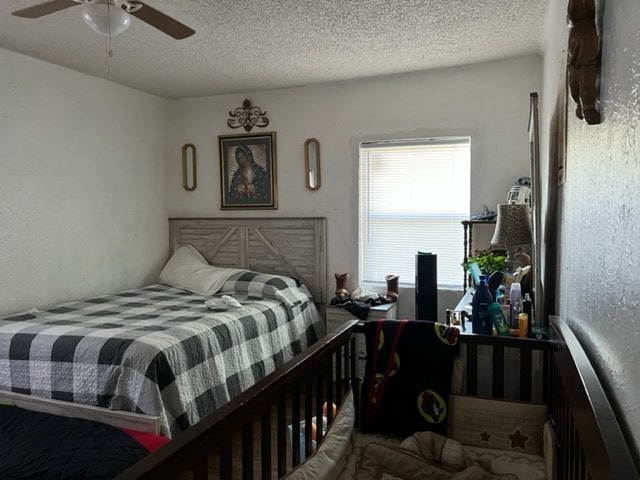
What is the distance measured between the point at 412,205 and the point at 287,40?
1686mm

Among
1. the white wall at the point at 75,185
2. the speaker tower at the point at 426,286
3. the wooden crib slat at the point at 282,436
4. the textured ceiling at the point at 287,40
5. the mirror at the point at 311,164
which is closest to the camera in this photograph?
the wooden crib slat at the point at 282,436

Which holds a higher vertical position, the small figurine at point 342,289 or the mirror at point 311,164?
the mirror at point 311,164

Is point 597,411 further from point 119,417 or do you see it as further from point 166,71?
point 166,71

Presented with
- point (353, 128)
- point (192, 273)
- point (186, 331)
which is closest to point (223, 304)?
point (186, 331)

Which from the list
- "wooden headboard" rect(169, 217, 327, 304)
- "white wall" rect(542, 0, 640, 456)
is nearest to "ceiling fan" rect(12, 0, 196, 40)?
"white wall" rect(542, 0, 640, 456)

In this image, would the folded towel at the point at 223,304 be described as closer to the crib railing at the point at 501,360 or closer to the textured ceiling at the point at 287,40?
the textured ceiling at the point at 287,40

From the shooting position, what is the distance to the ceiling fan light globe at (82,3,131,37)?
6.31ft

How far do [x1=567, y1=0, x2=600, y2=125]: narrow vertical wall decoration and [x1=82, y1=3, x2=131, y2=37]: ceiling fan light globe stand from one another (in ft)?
5.48

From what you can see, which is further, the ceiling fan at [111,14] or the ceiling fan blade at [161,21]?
the ceiling fan blade at [161,21]

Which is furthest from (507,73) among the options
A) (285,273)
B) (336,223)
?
(285,273)

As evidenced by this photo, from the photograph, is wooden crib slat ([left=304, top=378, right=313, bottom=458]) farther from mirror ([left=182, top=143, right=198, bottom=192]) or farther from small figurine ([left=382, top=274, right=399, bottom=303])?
mirror ([left=182, top=143, right=198, bottom=192])

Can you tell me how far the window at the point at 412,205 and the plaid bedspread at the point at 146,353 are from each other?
1.07 m

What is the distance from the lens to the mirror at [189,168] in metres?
4.88

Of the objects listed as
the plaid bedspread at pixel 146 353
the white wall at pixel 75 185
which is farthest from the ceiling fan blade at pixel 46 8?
the plaid bedspread at pixel 146 353
